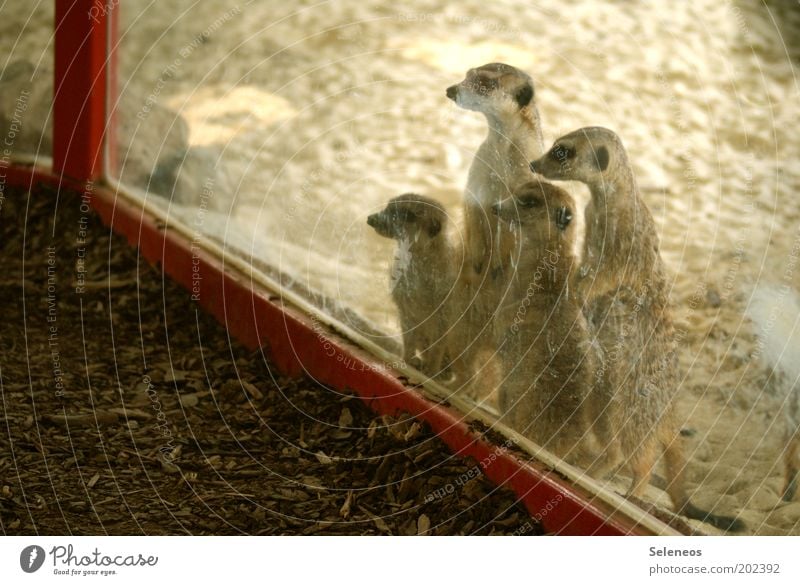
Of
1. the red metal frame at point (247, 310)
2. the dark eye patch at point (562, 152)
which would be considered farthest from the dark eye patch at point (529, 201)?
the red metal frame at point (247, 310)

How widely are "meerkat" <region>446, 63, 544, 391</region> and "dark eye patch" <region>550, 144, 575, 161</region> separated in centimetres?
7

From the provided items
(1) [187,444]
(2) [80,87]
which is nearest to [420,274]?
(1) [187,444]

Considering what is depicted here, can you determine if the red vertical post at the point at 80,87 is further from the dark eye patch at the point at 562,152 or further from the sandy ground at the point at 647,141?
the dark eye patch at the point at 562,152

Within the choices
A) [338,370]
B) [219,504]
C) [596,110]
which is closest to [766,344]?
[596,110]

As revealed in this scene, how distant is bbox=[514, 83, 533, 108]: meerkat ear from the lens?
1.92 m

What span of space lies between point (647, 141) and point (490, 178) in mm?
321

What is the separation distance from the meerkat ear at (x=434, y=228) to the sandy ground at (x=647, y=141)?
0.04m

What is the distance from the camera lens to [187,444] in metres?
2.07

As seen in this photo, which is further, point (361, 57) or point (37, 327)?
point (37, 327)

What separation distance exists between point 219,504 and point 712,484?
933 mm

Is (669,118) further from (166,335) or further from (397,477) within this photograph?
(166,335)

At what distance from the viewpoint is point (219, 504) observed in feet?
6.15

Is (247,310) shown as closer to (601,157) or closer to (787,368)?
(601,157)

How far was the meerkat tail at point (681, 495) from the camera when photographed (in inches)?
70.3
